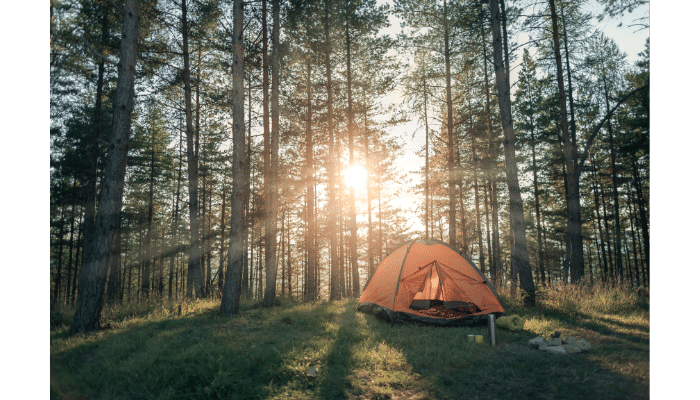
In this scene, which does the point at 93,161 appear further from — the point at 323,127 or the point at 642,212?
the point at 642,212

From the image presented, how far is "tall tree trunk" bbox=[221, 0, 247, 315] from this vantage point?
25.4 feet

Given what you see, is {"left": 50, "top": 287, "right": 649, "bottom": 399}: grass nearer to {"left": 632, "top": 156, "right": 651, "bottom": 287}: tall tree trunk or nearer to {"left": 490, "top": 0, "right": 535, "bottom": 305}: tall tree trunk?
{"left": 632, "top": 156, "right": 651, "bottom": 287}: tall tree trunk

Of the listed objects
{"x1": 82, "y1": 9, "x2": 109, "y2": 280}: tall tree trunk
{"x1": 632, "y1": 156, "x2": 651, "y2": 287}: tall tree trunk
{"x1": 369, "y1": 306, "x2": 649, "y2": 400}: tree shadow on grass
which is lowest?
{"x1": 369, "y1": 306, "x2": 649, "y2": 400}: tree shadow on grass

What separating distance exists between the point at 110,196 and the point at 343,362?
503 centimetres

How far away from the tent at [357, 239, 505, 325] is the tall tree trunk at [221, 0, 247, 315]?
3.33 meters

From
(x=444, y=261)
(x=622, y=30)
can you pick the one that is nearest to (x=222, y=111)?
(x=444, y=261)

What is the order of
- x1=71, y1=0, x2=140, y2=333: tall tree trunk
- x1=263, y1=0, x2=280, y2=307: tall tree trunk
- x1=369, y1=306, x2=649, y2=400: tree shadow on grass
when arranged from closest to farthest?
1. x1=369, y1=306, x2=649, y2=400: tree shadow on grass
2. x1=71, y1=0, x2=140, y2=333: tall tree trunk
3. x1=263, y1=0, x2=280, y2=307: tall tree trunk

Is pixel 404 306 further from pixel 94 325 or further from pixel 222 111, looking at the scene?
pixel 222 111

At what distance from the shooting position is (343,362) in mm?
4340

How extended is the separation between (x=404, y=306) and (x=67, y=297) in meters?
6.05

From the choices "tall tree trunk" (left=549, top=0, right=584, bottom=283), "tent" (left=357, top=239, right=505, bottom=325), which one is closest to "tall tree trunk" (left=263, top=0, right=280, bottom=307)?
"tent" (left=357, top=239, right=505, bottom=325)

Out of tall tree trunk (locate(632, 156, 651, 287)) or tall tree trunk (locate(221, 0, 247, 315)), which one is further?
tall tree trunk (locate(221, 0, 247, 315))
